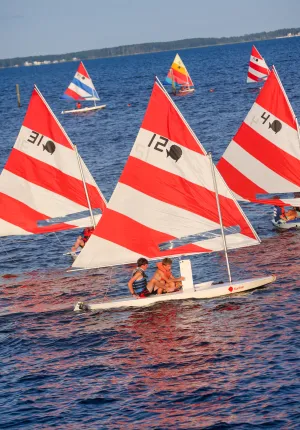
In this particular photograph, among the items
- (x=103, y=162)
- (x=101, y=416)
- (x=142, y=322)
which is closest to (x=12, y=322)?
(x=142, y=322)

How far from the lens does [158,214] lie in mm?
31094

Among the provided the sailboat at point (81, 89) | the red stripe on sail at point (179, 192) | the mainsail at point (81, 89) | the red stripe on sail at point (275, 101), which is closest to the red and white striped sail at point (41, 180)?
the red stripe on sail at point (179, 192)

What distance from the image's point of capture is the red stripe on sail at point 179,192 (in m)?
30.4

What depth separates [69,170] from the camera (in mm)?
38094

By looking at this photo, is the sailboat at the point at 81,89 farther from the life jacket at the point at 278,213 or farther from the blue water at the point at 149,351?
the life jacket at the point at 278,213

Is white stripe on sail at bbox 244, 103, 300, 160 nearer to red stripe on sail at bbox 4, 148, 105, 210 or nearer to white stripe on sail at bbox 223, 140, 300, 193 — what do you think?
white stripe on sail at bbox 223, 140, 300, 193

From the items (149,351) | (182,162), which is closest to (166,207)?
(182,162)

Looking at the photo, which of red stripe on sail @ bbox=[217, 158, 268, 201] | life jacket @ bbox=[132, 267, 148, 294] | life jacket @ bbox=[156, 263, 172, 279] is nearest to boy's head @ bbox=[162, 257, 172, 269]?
life jacket @ bbox=[156, 263, 172, 279]

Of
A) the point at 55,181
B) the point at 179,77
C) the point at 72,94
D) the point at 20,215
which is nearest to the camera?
the point at 55,181

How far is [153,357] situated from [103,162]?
137 ft

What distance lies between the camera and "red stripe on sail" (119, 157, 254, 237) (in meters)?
30.4

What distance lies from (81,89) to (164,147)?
89.9 meters

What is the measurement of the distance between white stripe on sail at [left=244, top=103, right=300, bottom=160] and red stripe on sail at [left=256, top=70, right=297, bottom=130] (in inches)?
7.2

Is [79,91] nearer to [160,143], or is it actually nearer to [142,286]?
[142,286]
